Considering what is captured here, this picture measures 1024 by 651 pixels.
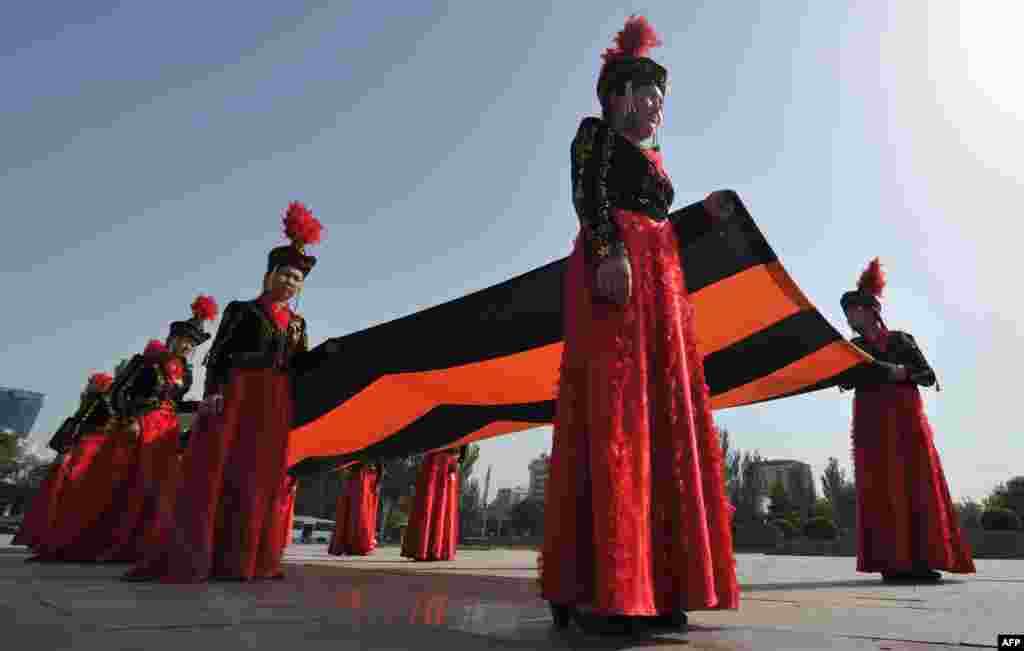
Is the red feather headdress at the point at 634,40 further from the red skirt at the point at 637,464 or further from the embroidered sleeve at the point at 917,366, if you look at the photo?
the embroidered sleeve at the point at 917,366

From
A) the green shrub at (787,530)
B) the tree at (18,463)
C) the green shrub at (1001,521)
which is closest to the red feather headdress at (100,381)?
the green shrub at (1001,521)

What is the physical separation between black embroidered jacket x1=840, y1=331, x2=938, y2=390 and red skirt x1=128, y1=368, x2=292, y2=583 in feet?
13.0

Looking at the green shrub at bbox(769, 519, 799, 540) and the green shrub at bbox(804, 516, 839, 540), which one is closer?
the green shrub at bbox(804, 516, 839, 540)

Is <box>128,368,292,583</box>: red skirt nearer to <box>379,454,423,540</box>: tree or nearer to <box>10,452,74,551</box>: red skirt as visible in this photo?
<box>10,452,74,551</box>: red skirt

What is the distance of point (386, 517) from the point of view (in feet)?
113

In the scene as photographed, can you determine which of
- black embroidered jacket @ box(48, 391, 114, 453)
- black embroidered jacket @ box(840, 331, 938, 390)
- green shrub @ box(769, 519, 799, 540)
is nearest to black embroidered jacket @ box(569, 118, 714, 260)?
black embroidered jacket @ box(840, 331, 938, 390)

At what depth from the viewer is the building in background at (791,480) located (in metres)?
47.9

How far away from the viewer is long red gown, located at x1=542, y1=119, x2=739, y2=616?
1.76 meters

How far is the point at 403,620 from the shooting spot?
1.84 meters

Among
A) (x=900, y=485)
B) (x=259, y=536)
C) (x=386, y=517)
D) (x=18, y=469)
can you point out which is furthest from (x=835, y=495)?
(x=18, y=469)

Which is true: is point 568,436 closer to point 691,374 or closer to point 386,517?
point 691,374

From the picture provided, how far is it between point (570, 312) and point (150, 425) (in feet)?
17.7

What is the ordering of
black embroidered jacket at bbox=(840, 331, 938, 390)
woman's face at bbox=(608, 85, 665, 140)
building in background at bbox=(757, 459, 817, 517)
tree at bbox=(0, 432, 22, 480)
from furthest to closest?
building in background at bbox=(757, 459, 817, 517)
tree at bbox=(0, 432, 22, 480)
black embroidered jacket at bbox=(840, 331, 938, 390)
woman's face at bbox=(608, 85, 665, 140)

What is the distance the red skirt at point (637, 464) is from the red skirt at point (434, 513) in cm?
708
